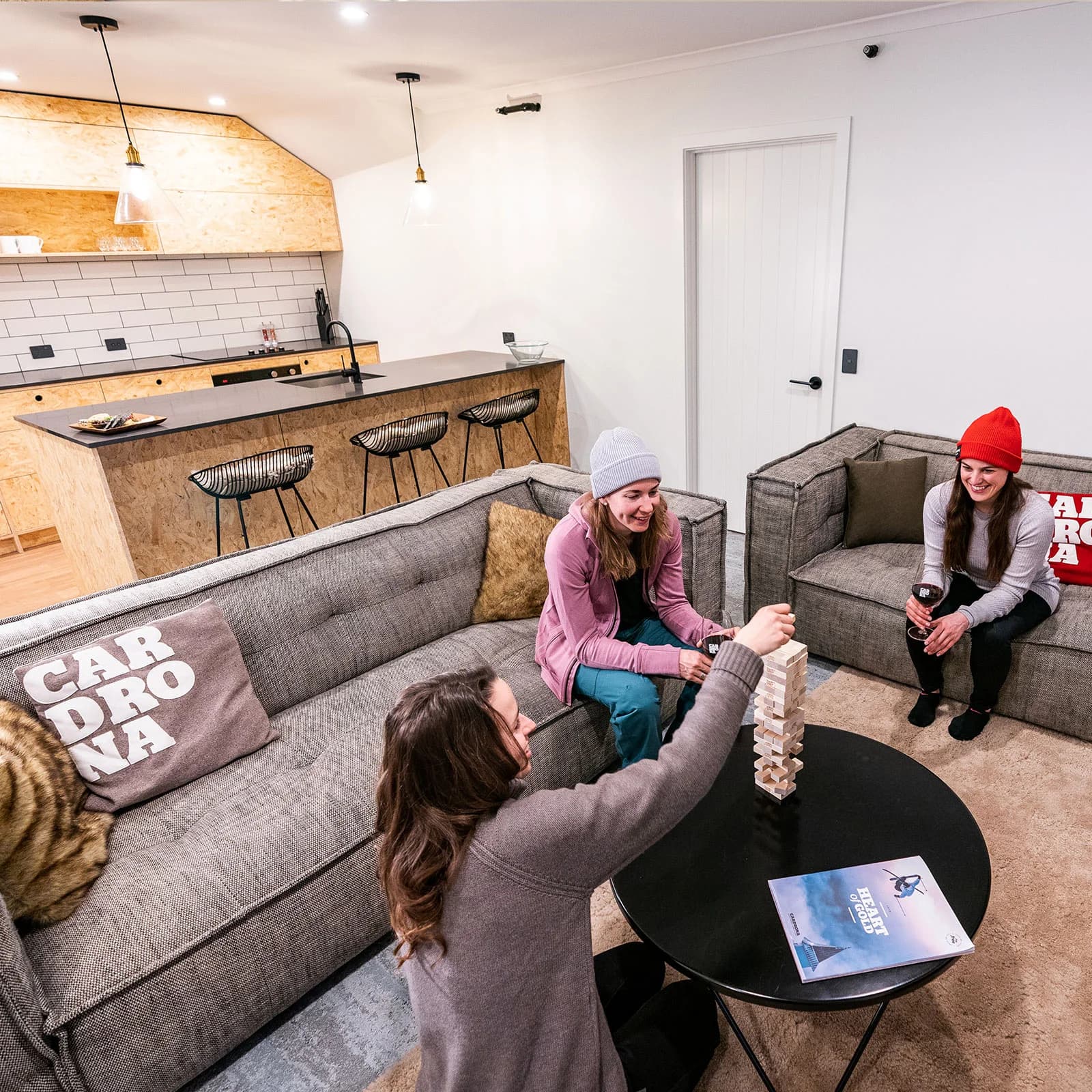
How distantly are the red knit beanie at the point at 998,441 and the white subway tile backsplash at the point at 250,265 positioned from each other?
18.4 feet

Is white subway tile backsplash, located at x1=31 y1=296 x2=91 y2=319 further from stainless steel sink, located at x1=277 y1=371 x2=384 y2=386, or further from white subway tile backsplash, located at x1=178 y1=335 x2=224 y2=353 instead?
stainless steel sink, located at x1=277 y1=371 x2=384 y2=386

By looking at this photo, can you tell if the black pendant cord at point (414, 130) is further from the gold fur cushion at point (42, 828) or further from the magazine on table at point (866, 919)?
the magazine on table at point (866, 919)

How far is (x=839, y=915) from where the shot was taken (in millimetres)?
1269

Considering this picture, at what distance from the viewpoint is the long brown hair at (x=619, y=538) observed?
6.34ft

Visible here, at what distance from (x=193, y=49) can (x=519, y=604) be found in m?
3.24

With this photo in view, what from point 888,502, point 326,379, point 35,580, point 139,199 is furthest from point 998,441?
point 35,580

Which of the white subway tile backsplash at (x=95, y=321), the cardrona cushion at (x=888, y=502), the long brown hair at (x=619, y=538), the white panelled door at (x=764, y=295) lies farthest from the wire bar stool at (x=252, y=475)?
the white subway tile backsplash at (x=95, y=321)

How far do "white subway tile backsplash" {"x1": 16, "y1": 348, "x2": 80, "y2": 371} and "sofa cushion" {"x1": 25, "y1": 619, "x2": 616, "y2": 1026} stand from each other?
4420 mm

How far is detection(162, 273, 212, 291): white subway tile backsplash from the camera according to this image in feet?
18.2

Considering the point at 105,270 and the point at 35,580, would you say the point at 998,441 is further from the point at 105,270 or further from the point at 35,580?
the point at 105,270

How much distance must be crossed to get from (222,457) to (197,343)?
2.83m

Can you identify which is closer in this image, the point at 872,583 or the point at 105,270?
the point at 872,583

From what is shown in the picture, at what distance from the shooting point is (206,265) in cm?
571

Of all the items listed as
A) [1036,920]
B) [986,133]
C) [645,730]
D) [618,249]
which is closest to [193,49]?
[618,249]
